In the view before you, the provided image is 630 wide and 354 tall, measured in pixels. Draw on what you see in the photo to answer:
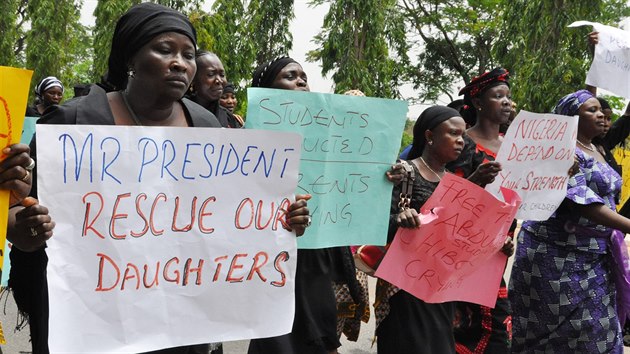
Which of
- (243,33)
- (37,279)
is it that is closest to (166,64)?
(37,279)

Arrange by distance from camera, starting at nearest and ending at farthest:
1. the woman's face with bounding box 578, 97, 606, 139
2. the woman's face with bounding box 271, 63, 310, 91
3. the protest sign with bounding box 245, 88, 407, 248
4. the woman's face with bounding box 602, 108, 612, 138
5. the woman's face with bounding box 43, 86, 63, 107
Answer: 1. the protest sign with bounding box 245, 88, 407, 248
2. the woman's face with bounding box 271, 63, 310, 91
3. the woman's face with bounding box 578, 97, 606, 139
4. the woman's face with bounding box 602, 108, 612, 138
5. the woman's face with bounding box 43, 86, 63, 107

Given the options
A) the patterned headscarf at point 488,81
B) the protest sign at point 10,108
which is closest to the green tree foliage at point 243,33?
the patterned headscarf at point 488,81

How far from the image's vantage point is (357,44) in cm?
1741

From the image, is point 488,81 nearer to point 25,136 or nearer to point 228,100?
point 228,100

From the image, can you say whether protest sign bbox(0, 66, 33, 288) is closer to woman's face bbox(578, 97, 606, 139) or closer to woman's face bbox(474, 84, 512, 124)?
Result: woman's face bbox(474, 84, 512, 124)

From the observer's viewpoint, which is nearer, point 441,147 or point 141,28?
point 141,28

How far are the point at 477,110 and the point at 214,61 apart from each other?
5.34ft

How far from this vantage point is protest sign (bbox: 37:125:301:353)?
2383 mm

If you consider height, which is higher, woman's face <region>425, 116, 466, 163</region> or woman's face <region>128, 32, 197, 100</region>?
woman's face <region>128, 32, 197, 100</region>

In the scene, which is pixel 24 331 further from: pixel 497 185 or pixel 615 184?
pixel 615 184

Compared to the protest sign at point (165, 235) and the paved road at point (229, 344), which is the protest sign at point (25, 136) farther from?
the protest sign at point (165, 235)

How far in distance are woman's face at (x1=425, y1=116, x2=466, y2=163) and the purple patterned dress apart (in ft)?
2.60

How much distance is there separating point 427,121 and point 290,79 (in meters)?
0.74

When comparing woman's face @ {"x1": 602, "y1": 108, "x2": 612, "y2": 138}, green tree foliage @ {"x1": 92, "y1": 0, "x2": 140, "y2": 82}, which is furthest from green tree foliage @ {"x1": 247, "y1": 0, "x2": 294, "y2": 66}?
woman's face @ {"x1": 602, "y1": 108, "x2": 612, "y2": 138}
